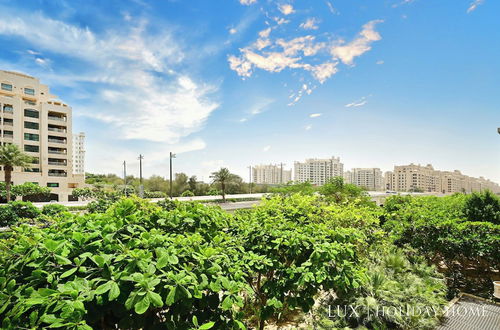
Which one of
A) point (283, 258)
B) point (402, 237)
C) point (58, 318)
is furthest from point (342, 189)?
point (58, 318)

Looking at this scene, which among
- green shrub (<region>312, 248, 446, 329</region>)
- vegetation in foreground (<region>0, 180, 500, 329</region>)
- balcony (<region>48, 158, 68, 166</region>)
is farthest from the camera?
balcony (<region>48, 158, 68, 166</region>)

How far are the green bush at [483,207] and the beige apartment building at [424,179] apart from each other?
10271 cm

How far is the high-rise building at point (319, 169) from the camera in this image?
9469cm

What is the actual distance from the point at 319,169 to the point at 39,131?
272 ft

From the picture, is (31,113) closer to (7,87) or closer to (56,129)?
(56,129)

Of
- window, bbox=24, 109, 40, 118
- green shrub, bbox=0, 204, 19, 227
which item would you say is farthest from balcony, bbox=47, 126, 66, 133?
green shrub, bbox=0, 204, 19, 227

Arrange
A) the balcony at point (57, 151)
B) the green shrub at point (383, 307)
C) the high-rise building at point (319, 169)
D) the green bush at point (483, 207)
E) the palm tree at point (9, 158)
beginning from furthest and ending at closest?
1. the high-rise building at point (319, 169)
2. the balcony at point (57, 151)
3. the palm tree at point (9, 158)
4. the green bush at point (483, 207)
5. the green shrub at point (383, 307)

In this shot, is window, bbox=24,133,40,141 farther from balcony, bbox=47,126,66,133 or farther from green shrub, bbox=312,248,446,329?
green shrub, bbox=312,248,446,329

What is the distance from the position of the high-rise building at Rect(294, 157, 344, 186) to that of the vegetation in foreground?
9198 cm

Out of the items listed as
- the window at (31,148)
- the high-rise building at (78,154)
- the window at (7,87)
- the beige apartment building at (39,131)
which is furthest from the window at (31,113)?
the high-rise building at (78,154)

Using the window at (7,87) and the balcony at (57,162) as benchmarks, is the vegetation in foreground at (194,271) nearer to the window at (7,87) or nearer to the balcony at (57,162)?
the balcony at (57,162)

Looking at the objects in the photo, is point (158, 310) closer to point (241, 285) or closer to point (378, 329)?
point (241, 285)

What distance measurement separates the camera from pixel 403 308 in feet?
13.1

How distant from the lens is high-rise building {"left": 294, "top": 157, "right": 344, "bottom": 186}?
311 feet
